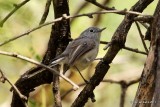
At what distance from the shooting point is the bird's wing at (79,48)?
3.75 metres

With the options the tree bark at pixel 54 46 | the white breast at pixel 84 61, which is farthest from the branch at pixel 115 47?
the white breast at pixel 84 61

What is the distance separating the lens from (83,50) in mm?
4078

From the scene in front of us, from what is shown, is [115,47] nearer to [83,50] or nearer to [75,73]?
[83,50]

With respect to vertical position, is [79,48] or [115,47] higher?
[115,47]

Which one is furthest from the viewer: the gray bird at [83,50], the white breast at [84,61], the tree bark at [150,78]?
the white breast at [84,61]

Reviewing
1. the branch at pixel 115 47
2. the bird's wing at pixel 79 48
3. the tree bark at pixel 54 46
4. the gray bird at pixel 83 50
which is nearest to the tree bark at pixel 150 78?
the branch at pixel 115 47

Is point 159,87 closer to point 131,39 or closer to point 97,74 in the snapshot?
point 97,74

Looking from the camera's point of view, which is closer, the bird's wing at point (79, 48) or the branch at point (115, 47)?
the branch at point (115, 47)

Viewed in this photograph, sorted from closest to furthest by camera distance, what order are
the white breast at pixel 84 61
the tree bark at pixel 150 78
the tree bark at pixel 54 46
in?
the tree bark at pixel 150 78, the tree bark at pixel 54 46, the white breast at pixel 84 61

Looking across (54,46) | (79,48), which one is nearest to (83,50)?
(79,48)

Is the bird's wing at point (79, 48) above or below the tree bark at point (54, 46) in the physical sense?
below

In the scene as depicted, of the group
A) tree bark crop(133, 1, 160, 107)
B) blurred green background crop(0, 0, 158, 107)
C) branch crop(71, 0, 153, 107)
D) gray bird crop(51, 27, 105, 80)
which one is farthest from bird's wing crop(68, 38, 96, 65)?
tree bark crop(133, 1, 160, 107)

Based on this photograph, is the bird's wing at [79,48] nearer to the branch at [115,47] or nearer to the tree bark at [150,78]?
the branch at [115,47]

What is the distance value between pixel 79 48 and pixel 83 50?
104 mm
